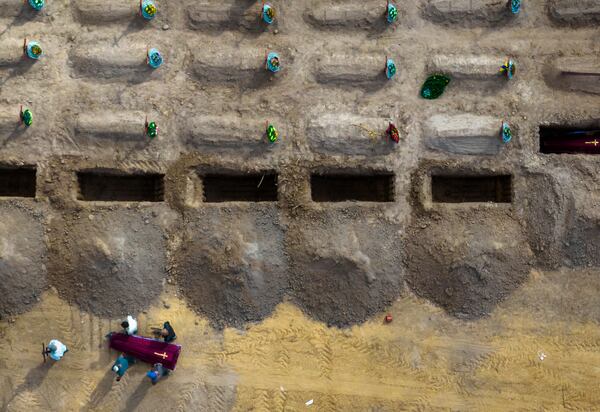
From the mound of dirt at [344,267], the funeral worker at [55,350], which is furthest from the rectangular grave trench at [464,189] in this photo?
the funeral worker at [55,350]

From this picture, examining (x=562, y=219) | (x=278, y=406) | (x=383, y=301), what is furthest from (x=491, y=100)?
(x=278, y=406)

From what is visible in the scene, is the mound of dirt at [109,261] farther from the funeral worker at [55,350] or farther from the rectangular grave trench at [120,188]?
the funeral worker at [55,350]

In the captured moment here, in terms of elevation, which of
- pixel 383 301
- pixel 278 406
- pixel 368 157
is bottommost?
pixel 278 406

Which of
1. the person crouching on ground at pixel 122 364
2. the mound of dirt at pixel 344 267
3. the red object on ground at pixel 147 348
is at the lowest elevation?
the person crouching on ground at pixel 122 364

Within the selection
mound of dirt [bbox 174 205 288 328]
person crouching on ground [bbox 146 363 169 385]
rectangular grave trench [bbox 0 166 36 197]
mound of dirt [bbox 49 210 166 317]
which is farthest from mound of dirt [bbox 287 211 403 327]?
rectangular grave trench [bbox 0 166 36 197]

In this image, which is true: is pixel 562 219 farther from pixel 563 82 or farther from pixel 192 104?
pixel 192 104

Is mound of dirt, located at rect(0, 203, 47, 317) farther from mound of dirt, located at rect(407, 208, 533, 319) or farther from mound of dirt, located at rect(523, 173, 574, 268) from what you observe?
mound of dirt, located at rect(523, 173, 574, 268)
